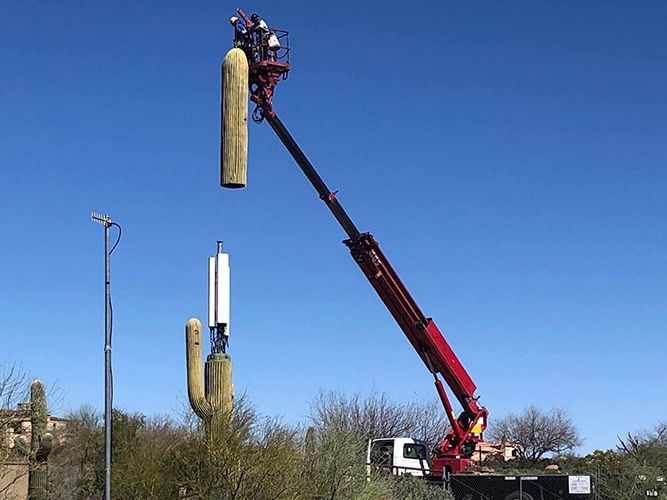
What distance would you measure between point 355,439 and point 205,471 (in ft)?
18.7

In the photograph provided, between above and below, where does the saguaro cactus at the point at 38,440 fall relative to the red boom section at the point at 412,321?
below

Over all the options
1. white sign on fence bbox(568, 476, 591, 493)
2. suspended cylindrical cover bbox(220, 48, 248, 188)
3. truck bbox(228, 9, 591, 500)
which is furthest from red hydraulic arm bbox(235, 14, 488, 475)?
suspended cylindrical cover bbox(220, 48, 248, 188)

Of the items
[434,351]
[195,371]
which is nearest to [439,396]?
[434,351]

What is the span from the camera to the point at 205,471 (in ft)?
80.3

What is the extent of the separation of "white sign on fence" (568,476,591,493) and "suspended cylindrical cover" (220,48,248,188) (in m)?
20.1

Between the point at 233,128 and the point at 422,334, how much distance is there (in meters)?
22.3

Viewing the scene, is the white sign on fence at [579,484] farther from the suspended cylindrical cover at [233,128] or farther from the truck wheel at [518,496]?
the suspended cylindrical cover at [233,128]

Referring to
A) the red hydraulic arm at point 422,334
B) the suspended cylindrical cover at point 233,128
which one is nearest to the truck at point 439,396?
the red hydraulic arm at point 422,334

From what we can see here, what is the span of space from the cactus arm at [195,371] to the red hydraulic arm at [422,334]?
22.2 ft

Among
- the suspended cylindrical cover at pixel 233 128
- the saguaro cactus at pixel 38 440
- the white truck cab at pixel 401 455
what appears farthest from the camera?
the white truck cab at pixel 401 455

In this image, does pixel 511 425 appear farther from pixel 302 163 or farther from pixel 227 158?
pixel 227 158

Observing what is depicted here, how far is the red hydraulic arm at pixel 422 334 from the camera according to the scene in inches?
1225

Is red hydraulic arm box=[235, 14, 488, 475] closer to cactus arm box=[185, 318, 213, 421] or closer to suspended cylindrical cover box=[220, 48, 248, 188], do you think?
cactus arm box=[185, 318, 213, 421]

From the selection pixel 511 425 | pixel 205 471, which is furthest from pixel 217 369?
pixel 511 425
